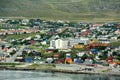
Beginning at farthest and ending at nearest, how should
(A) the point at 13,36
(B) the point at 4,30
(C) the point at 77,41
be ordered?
(B) the point at 4,30, (A) the point at 13,36, (C) the point at 77,41

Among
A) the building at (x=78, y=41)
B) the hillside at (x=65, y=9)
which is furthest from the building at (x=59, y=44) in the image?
the hillside at (x=65, y=9)

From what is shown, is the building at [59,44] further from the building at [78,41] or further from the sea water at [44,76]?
the sea water at [44,76]

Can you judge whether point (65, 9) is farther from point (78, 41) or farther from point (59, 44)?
point (59, 44)

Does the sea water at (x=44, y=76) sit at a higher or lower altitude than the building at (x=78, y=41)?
lower

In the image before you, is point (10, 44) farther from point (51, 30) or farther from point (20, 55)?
point (51, 30)

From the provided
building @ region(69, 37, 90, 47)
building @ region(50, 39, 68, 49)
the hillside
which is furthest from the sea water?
the hillside

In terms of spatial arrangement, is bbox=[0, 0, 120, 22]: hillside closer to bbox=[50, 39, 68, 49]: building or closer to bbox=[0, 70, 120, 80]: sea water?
bbox=[50, 39, 68, 49]: building

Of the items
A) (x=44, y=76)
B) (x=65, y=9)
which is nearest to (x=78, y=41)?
(x=44, y=76)

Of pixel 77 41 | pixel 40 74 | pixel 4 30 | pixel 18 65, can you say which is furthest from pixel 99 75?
pixel 4 30
